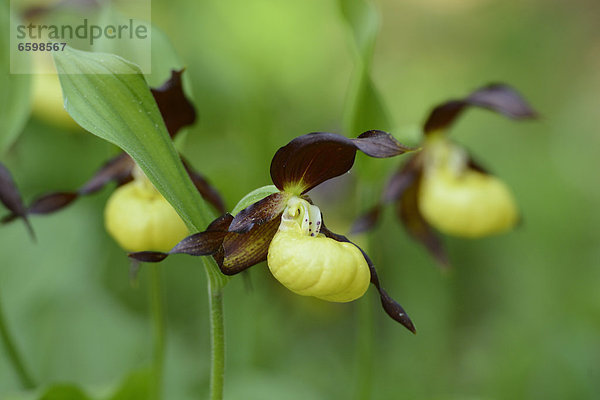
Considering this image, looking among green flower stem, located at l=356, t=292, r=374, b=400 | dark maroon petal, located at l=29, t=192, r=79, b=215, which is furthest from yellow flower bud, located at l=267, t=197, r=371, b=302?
green flower stem, located at l=356, t=292, r=374, b=400

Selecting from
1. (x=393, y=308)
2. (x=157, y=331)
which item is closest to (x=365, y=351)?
(x=157, y=331)

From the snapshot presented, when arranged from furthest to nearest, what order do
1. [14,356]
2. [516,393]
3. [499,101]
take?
[516,393], [499,101], [14,356]

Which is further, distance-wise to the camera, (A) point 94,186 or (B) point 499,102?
(B) point 499,102

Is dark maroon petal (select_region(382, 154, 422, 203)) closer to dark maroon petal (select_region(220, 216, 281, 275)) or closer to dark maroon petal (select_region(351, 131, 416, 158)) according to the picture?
dark maroon petal (select_region(220, 216, 281, 275))

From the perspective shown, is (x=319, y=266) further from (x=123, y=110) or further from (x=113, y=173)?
(x=113, y=173)

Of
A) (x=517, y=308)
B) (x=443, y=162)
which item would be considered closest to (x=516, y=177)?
(x=517, y=308)

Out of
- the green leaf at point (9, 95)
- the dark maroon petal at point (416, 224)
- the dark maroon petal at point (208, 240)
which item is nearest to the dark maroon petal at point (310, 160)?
the dark maroon petal at point (208, 240)

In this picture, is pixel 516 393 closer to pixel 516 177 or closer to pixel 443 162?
pixel 443 162
